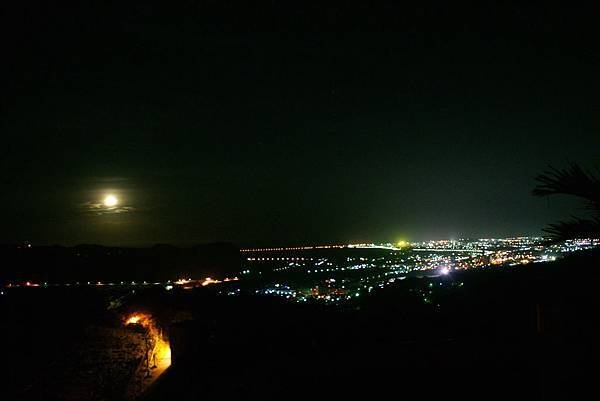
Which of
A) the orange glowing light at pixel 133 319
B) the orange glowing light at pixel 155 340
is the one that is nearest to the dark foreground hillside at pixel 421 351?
the orange glowing light at pixel 155 340

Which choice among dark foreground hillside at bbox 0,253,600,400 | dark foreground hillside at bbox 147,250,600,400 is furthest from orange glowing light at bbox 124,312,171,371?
dark foreground hillside at bbox 147,250,600,400

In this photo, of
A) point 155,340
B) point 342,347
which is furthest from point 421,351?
point 155,340

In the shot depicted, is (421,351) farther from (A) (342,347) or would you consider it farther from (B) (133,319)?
(B) (133,319)

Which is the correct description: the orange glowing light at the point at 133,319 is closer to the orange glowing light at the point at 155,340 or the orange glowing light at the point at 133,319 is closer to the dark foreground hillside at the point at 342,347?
the orange glowing light at the point at 155,340

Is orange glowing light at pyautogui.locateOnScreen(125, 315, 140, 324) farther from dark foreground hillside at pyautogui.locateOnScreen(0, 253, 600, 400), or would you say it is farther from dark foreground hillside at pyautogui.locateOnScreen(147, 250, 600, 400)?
dark foreground hillside at pyautogui.locateOnScreen(147, 250, 600, 400)

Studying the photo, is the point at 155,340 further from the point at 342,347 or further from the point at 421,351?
the point at 421,351

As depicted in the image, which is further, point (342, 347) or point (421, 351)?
point (342, 347)

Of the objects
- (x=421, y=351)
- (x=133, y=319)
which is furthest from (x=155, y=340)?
(x=421, y=351)

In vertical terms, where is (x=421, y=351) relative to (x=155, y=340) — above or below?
above

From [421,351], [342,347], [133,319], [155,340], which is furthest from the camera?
[133,319]

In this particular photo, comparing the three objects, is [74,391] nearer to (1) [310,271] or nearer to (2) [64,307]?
(2) [64,307]

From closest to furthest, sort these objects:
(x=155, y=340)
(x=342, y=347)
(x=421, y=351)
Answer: (x=421, y=351) < (x=342, y=347) < (x=155, y=340)

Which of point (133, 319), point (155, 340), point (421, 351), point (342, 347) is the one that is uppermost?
point (421, 351)
